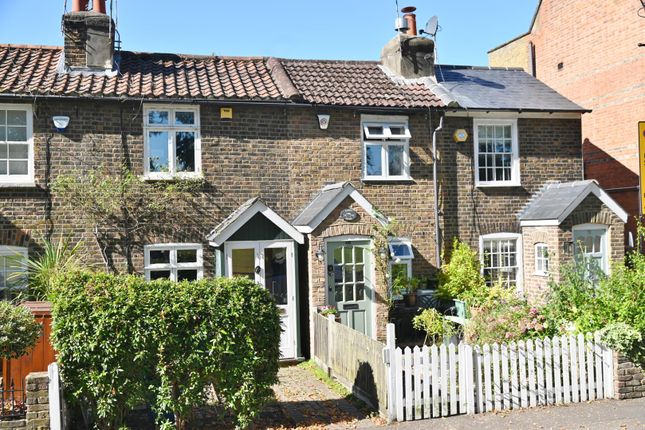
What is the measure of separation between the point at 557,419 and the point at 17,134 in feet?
40.3

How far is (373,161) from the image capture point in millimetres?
16984

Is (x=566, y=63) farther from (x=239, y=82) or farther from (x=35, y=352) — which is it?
(x=35, y=352)

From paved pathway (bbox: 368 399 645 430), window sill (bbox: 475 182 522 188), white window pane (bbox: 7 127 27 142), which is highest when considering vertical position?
white window pane (bbox: 7 127 27 142)

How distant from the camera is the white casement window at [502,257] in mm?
17531

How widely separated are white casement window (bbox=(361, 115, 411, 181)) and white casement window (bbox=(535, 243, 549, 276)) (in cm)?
385

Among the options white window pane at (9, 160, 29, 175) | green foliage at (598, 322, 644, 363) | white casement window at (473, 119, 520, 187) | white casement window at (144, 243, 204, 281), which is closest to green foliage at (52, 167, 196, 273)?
white casement window at (144, 243, 204, 281)

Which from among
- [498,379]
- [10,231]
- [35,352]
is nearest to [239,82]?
[10,231]

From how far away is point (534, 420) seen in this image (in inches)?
384

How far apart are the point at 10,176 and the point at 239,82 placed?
228 inches

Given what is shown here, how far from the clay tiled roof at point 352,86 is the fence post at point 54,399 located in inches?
379

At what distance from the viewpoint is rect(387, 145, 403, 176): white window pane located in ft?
55.9

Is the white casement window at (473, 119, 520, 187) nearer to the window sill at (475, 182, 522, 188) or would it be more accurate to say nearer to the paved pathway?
the window sill at (475, 182, 522, 188)

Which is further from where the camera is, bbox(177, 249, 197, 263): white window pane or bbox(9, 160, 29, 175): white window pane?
bbox(177, 249, 197, 263): white window pane

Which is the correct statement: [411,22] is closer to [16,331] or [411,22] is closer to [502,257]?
[502,257]
